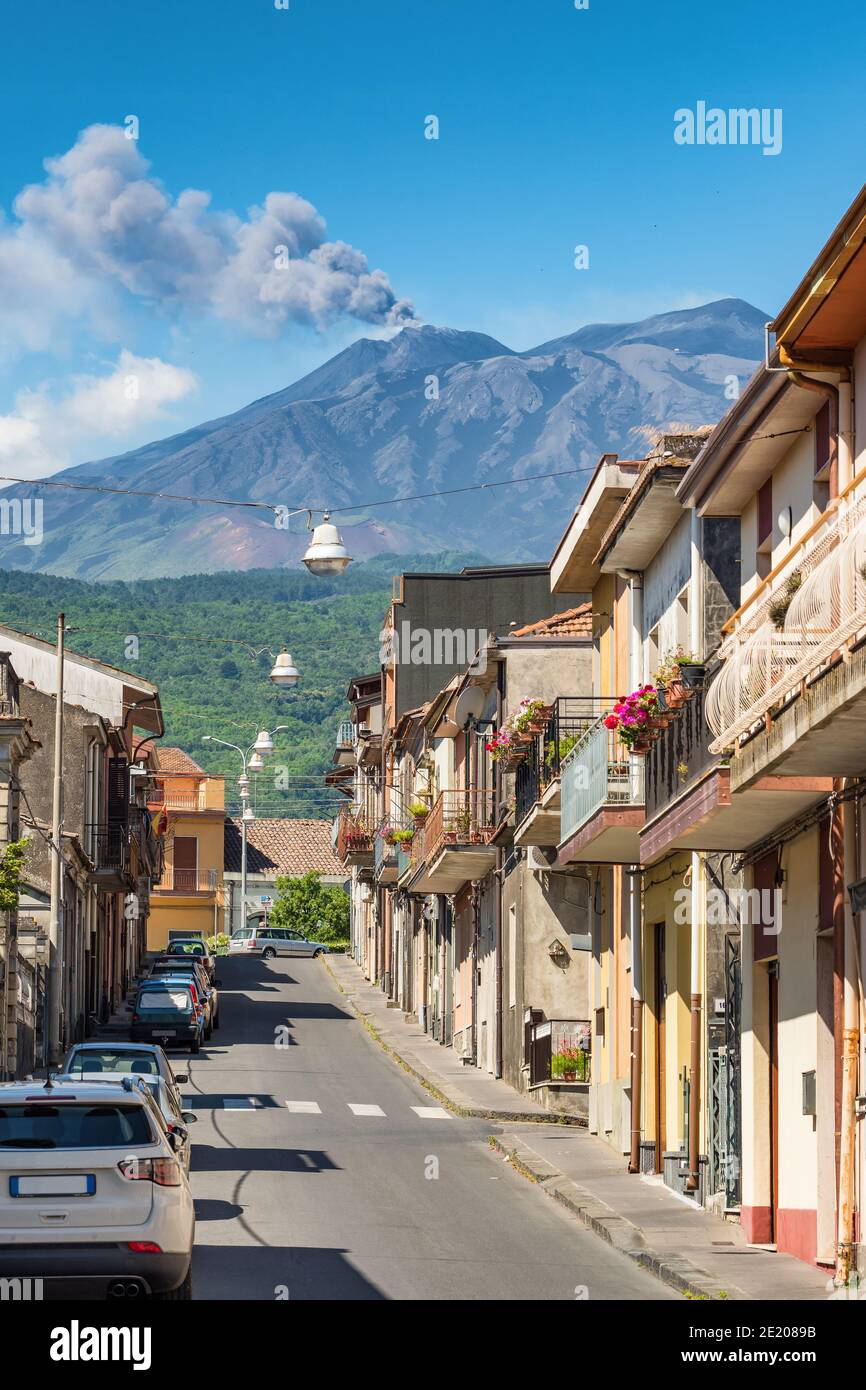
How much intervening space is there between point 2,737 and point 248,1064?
27.5ft

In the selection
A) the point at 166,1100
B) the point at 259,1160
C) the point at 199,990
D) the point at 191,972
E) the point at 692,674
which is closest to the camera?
the point at 166,1100

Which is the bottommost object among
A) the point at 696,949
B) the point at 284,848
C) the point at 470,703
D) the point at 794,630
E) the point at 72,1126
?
the point at 72,1126

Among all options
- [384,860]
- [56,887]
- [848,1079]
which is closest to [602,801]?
[848,1079]

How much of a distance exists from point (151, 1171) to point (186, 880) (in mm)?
82458

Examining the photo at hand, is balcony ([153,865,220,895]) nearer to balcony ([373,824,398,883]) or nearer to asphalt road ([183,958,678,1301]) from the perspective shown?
balcony ([373,824,398,883])

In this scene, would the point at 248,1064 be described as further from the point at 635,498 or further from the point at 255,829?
the point at 255,829

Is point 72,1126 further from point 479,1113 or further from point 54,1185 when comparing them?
point 479,1113

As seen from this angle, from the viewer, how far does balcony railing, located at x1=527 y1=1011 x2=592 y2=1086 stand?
3081cm

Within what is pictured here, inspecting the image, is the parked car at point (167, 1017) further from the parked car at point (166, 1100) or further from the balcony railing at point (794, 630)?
Answer: the balcony railing at point (794, 630)

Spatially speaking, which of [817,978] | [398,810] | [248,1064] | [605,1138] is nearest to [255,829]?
[398,810]

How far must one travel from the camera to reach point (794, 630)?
545 inches

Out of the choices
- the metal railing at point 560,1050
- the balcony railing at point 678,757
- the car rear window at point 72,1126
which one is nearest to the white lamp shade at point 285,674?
the metal railing at point 560,1050

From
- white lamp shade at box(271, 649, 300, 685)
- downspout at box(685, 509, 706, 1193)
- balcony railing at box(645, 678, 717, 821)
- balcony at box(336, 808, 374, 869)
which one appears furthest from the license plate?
balcony at box(336, 808, 374, 869)

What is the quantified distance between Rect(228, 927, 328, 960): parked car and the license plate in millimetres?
69571
